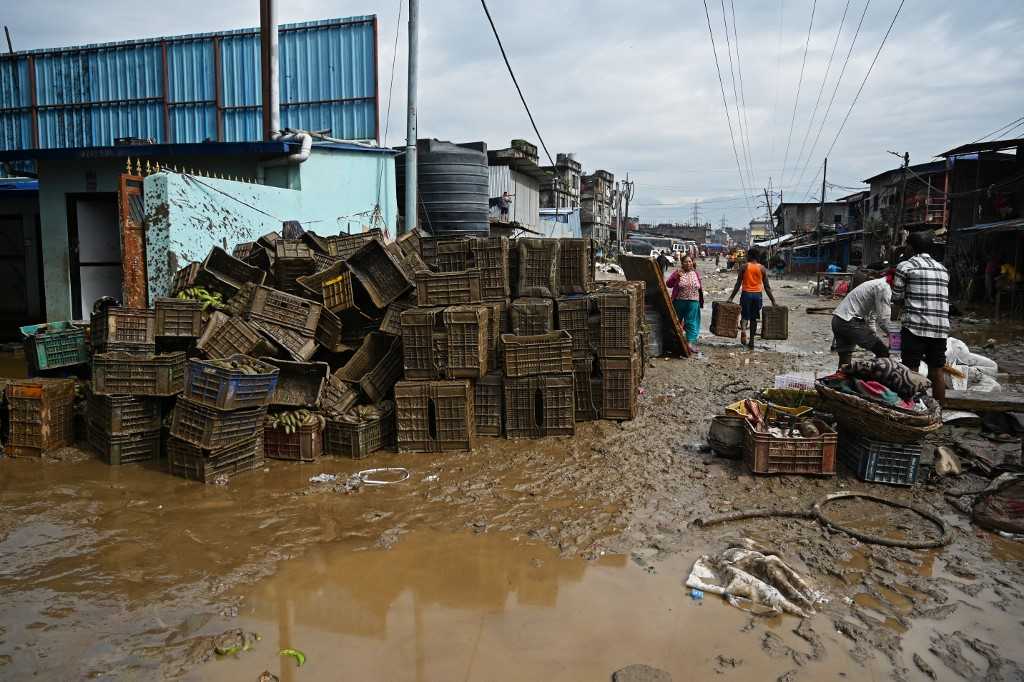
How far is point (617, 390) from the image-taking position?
807cm

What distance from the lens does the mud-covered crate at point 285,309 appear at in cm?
780

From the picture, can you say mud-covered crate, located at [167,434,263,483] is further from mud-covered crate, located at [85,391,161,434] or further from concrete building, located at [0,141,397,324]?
concrete building, located at [0,141,397,324]

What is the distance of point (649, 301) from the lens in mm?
12477

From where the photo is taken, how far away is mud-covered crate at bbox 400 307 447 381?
7289 millimetres

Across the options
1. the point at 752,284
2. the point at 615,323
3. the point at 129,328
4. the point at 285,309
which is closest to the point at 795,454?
the point at 615,323

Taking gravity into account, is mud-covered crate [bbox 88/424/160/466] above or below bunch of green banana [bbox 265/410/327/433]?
below

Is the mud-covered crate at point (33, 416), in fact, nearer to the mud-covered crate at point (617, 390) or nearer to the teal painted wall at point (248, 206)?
the teal painted wall at point (248, 206)

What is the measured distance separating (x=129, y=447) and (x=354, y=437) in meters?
2.29

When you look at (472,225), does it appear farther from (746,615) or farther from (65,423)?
(746,615)

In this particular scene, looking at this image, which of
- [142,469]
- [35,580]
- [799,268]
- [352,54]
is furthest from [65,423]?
[799,268]

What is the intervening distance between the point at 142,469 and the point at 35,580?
2302 mm

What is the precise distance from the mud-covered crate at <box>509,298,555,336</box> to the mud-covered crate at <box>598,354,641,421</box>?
0.80m

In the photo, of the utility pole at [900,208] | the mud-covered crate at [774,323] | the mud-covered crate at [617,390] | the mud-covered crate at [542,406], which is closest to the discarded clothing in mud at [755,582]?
the mud-covered crate at [542,406]

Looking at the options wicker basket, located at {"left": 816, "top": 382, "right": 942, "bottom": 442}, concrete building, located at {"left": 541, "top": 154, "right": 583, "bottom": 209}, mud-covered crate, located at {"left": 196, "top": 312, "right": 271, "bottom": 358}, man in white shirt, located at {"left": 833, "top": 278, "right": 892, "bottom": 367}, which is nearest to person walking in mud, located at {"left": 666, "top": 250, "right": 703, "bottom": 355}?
man in white shirt, located at {"left": 833, "top": 278, "right": 892, "bottom": 367}
